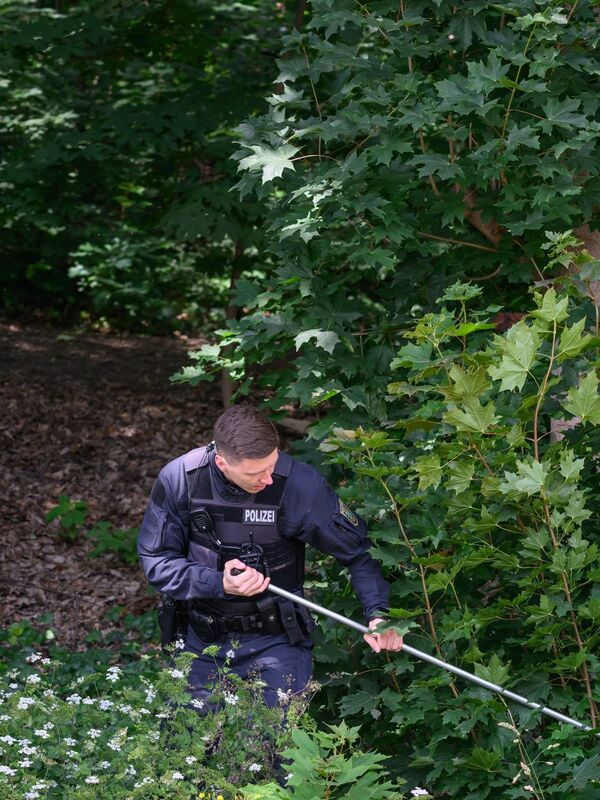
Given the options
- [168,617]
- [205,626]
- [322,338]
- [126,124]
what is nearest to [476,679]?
[205,626]

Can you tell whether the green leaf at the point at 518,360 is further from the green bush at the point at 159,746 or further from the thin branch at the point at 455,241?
the thin branch at the point at 455,241

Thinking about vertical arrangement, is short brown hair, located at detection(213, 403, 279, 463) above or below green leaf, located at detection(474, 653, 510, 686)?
above

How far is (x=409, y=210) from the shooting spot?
17.7ft

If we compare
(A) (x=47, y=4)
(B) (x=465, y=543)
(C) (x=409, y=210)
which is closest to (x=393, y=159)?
(C) (x=409, y=210)

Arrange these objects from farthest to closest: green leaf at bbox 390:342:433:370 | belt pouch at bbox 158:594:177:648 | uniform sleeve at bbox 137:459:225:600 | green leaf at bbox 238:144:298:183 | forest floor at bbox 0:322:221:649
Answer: forest floor at bbox 0:322:221:649 → green leaf at bbox 238:144:298:183 → belt pouch at bbox 158:594:177:648 → uniform sleeve at bbox 137:459:225:600 → green leaf at bbox 390:342:433:370

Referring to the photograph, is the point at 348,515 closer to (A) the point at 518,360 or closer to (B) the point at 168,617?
(B) the point at 168,617

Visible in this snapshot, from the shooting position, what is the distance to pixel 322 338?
4688mm

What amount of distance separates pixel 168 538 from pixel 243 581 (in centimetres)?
41

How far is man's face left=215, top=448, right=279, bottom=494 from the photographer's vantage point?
3869mm

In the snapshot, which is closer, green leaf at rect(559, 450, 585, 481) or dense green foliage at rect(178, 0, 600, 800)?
green leaf at rect(559, 450, 585, 481)

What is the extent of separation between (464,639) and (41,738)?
5.17ft

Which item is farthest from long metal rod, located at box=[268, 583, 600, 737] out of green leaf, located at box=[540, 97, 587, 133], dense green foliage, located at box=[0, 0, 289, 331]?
dense green foliage, located at box=[0, 0, 289, 331]

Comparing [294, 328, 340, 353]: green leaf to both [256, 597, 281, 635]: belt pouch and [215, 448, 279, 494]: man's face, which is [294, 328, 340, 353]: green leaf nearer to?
[215, 448, 279, 494]: man's face

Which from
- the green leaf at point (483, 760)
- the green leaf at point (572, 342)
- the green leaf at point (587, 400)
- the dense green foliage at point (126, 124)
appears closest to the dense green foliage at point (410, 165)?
the green leaf at point (572, 342)
